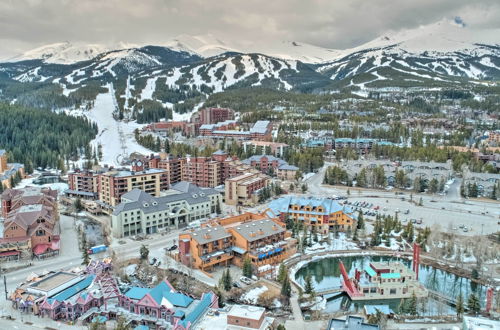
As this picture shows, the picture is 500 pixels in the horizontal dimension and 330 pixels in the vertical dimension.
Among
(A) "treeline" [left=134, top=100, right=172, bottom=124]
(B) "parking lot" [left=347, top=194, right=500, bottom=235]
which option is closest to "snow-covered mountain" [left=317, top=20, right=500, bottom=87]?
(A) "treeline" [left=134, top=100, right=172, bottom=124]

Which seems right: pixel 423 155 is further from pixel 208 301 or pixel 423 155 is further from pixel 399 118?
pixel 208 301

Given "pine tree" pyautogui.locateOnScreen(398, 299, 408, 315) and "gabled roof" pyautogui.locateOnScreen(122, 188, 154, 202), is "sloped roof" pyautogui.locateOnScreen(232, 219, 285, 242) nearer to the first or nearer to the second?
"gabled roof" pyautogui.locateOnScreen(122, 188, 154, 202)

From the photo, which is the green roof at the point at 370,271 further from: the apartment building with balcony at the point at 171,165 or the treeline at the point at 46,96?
the treeline at the point at 46,96

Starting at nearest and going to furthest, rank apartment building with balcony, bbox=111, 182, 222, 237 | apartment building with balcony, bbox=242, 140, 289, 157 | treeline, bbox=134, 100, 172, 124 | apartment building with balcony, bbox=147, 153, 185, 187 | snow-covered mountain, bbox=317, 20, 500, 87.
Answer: apartment building with balcony, bbox=111, 182, 222, 237, apartment building with balcony, bbox=147, 153, 185, 187, apartment building with balcony, bbox=242, 140, 289, 157, treeline, bbox=134, 100, 172, 124, snow-covered mountain, bbox=317, 20, 500, 87

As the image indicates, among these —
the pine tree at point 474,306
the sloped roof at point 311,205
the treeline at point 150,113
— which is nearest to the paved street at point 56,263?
the sloped roof at point 311,205

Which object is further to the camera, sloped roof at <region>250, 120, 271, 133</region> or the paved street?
sloped roof at <region>250, 120, 271, 133</region>

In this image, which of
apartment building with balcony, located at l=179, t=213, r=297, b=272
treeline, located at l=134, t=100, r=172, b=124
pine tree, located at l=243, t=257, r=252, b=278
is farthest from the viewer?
treeline, located at l=134, t=100, r=172, b=124
